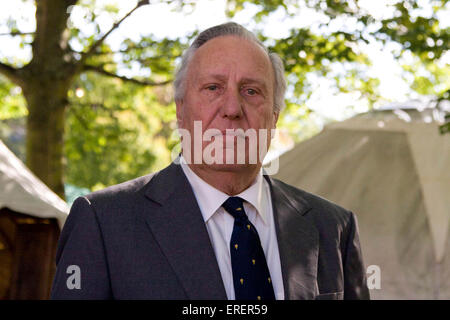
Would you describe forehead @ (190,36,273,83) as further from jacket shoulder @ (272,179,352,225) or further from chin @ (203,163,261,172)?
jacket shoulder @ (272,179,352,225)

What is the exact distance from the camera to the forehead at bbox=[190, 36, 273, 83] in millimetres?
2529

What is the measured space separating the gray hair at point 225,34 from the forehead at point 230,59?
3 cm

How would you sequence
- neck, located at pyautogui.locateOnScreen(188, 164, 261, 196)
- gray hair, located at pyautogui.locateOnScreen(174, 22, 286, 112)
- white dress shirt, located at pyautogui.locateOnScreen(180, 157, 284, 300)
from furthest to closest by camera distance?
gray hair, located at pyautogui.locateOnScreen(174, 22, 286, 112), neck, located at pyautogui.locateOnScreen(188, 164, 261, 196), white dress shirt, located at pyautogui.locateOnScreen(180, 157, 284, 300)

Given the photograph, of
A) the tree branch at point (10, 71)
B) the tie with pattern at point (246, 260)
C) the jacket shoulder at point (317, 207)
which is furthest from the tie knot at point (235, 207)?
the tree branch at point (10, 71)

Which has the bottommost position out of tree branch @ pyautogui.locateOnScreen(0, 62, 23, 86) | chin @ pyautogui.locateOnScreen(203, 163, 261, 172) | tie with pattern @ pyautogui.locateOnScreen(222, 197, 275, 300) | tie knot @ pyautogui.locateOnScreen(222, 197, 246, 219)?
tie with pattern @ pyautogui.locateOnScreen(222, 197, 275, 300)

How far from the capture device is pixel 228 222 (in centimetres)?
247

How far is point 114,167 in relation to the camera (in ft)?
74.6

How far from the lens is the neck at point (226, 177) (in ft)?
8.24

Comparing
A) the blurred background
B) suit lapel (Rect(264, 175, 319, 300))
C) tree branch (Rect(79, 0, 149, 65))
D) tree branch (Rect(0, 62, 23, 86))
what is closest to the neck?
suit lapel (Rect(264, 175, 319, 300))

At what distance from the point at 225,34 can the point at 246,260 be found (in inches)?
33.6

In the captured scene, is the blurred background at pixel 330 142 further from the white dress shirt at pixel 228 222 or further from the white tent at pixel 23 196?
the white dress shirt at pixel 228 222

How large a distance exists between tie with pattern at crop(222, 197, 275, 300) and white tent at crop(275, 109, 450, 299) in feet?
16.3

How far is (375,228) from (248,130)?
5.41 m

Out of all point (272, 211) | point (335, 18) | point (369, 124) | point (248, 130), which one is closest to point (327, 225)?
point (272, 211)
